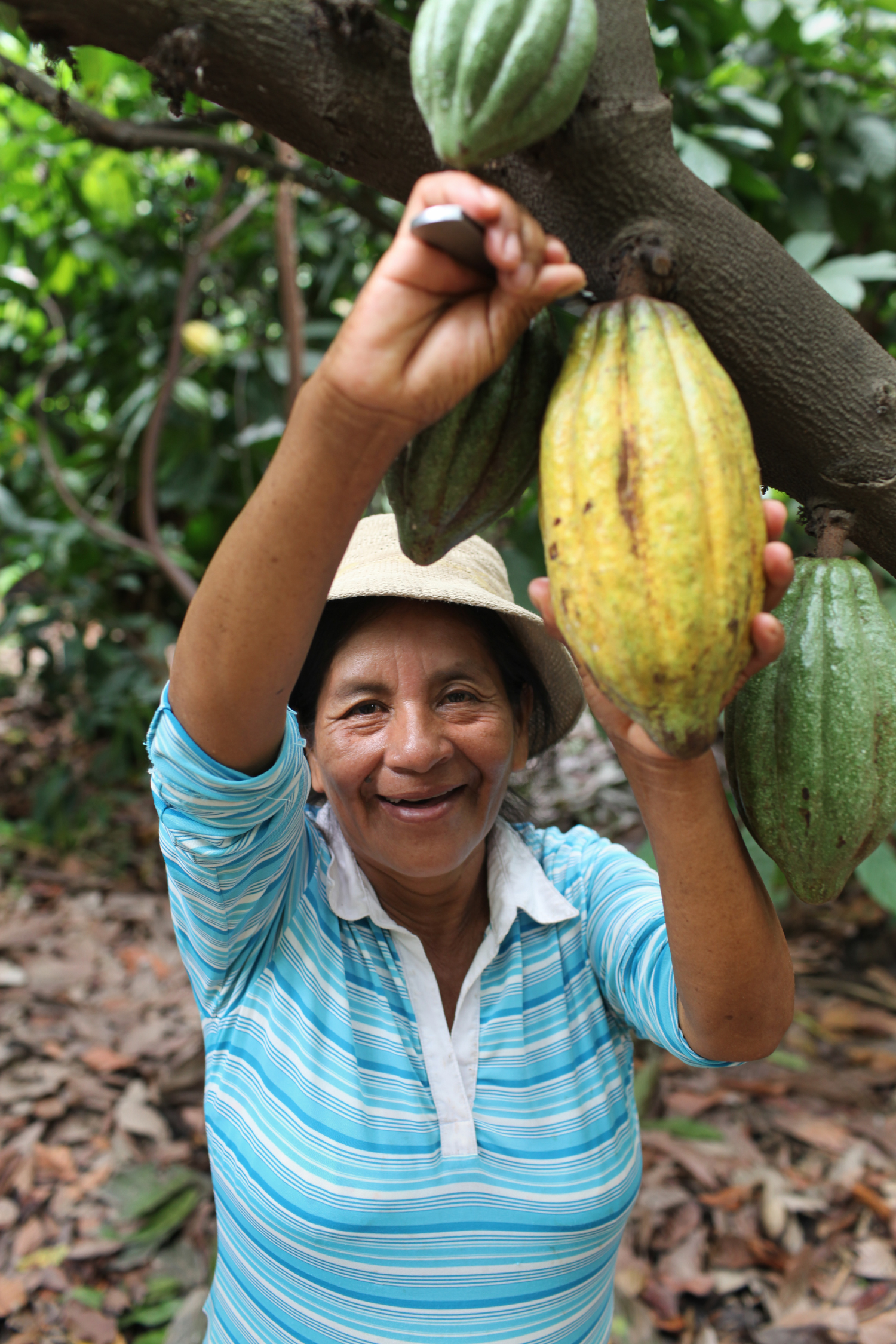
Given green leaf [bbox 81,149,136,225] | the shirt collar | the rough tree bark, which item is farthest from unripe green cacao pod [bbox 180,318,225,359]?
the rough tree bark

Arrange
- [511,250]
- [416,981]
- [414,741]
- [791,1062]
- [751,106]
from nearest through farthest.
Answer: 1. [511,250]
2. [414,741]
3. [416,981]
4. [751,106]
5. [791,1062]

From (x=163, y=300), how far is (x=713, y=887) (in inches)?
145

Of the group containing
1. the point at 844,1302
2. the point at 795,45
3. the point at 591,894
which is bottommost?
the point at 844,1302

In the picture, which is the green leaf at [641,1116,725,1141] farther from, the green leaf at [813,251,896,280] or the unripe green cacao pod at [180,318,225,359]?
the unripe green cacao pod at [180,318,225,359]

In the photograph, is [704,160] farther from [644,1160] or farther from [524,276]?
[644,1160]

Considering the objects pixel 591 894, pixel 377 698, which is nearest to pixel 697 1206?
pixel 591 894

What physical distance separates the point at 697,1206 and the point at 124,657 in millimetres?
2767

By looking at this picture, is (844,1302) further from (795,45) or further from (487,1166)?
(795,45)

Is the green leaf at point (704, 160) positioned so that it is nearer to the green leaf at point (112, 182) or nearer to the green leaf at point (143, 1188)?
the green leaf at point (112, 182)

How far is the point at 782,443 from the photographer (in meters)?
0.74

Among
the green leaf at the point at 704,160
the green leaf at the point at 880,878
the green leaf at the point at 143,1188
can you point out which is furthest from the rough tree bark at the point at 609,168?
the green leaf at the point at 143,1188

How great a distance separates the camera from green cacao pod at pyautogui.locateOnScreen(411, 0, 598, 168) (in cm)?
56

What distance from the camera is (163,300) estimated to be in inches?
150

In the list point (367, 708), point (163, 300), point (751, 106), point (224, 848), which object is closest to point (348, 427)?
point (224, 848)
